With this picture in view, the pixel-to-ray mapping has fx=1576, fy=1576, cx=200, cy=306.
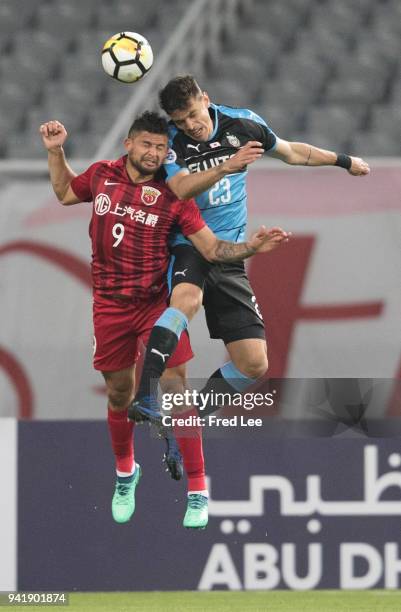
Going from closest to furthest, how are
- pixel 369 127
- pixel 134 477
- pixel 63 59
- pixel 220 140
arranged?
pixel 220 140 → pixel 134 477 → pixel 369 127 → pixel 63 59

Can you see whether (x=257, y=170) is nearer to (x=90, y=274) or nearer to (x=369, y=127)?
(x=90, y=274)

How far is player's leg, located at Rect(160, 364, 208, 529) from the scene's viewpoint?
7543mm

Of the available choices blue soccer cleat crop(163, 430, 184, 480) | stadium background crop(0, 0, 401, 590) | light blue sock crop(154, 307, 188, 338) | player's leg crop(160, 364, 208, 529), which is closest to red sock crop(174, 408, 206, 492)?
player's leg crop(160, 364, 208, 529)

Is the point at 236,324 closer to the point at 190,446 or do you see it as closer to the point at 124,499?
the point at 190,446

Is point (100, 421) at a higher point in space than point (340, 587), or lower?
higher

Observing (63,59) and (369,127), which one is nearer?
(369,127)

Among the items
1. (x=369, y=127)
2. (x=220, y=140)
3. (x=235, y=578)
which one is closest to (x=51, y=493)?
(x=235, y=578)

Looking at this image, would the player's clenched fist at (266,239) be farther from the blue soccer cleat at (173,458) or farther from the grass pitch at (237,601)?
the grass pitch at (237,601)

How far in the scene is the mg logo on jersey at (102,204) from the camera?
750 cm

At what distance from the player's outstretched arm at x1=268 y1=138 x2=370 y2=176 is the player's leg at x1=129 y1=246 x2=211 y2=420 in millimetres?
666

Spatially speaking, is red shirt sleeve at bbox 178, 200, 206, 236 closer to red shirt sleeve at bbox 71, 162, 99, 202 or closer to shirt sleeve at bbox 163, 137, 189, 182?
shirt sleeve at bbox 163, 137, 189, 182

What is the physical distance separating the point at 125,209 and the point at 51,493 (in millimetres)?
2082

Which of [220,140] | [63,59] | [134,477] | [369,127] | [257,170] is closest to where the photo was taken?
[220,140]

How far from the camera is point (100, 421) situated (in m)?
8.76
